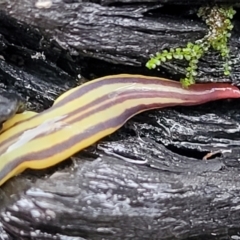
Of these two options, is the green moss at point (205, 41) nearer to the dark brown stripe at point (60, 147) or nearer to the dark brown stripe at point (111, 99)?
the dark brown stripe at point (111, 99)

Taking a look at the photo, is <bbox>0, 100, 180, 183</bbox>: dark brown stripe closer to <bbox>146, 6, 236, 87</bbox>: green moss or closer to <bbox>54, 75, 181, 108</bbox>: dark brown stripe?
<bbox>54, 75, 181, 108</bbox>: dark brown stripe

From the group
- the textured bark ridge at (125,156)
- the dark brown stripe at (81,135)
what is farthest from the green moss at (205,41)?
the dark brown stripe at (81,135)

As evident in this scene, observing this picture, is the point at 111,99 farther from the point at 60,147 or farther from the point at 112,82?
the point at 60,147

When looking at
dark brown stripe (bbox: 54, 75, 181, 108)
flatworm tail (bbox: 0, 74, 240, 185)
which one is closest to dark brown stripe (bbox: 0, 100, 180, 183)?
flatworm tail (bbox: 0, 74, 240, 185)

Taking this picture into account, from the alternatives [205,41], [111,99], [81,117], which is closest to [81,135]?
[81,117]

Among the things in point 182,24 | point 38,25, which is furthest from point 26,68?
point 182,24

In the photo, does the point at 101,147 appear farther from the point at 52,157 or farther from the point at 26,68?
the point at 26,68
